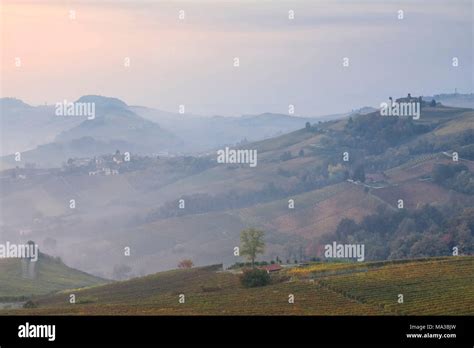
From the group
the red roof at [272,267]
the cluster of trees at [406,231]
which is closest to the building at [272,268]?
the red roof at [272,267]

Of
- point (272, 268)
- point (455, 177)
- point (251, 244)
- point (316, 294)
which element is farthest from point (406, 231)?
point (316, 294)

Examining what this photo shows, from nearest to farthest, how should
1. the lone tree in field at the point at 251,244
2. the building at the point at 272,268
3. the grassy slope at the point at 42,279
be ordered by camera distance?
the building at the point at 272,268, the lone tree in field at the point at 251,244, the grassy slope at the point at 42,279

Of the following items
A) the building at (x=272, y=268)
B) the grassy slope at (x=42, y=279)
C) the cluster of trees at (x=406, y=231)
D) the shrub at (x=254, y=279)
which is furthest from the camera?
the cluster of trees at (x=406, y=231)

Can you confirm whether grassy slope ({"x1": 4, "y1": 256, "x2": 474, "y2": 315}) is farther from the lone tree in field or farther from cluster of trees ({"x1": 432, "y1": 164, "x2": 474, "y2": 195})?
cluster of trees ({"x1": 432, "y1": 164, "x2": 474, "y2": 195})

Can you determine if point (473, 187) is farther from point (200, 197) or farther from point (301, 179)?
point (200, 197)

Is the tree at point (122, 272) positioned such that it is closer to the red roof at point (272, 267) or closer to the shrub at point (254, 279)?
the red roof at point (272, 267)

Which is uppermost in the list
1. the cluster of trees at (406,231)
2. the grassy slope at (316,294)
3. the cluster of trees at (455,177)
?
the cluster of trees at (455,177)

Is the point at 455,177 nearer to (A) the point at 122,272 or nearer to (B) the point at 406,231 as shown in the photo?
(B) the point at 406,231

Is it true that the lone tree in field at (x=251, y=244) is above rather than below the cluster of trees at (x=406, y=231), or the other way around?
below

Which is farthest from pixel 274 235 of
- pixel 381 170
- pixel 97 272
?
pixel 381 170
